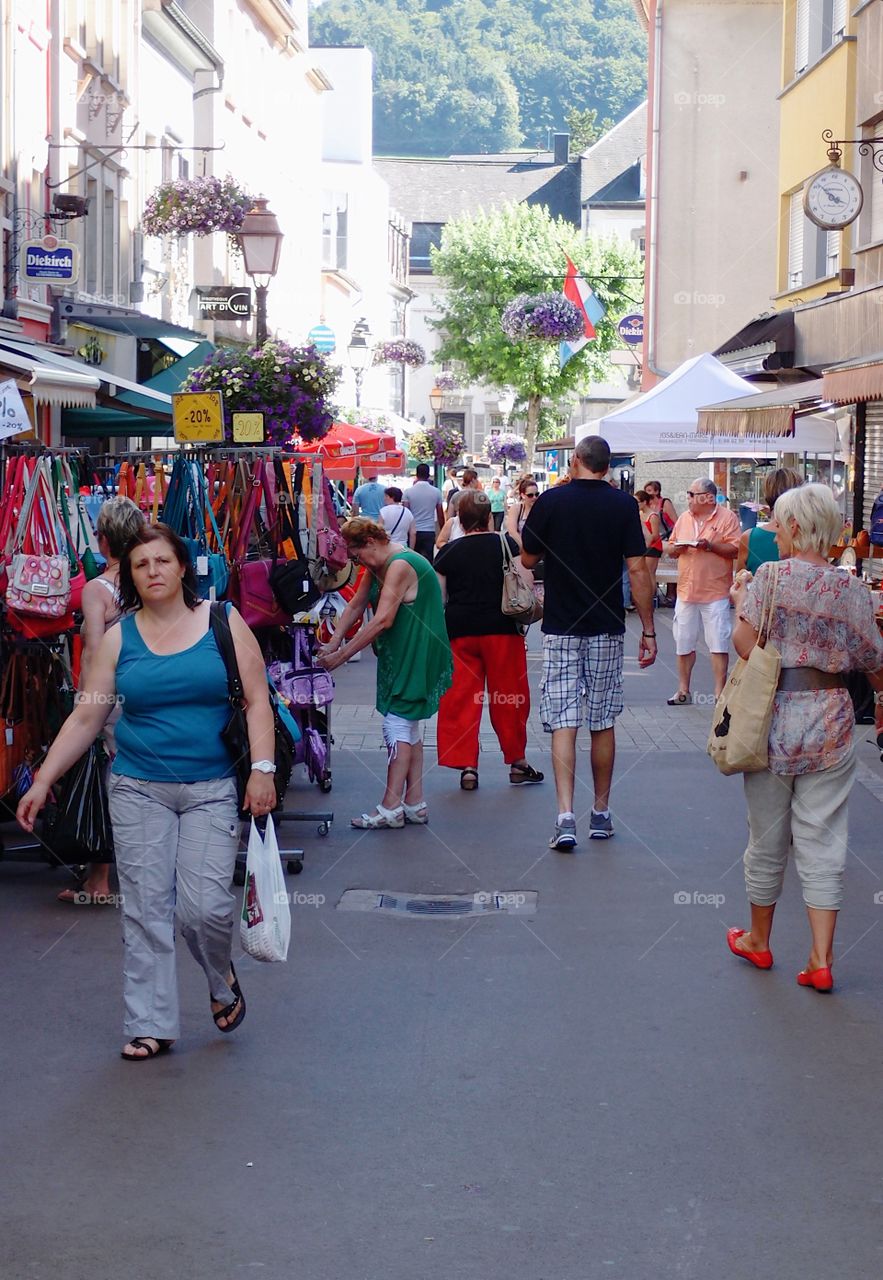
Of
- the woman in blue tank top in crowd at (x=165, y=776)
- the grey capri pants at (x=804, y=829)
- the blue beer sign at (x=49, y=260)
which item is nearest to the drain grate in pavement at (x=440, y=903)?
the grey capri pants at (x=804, y=829)

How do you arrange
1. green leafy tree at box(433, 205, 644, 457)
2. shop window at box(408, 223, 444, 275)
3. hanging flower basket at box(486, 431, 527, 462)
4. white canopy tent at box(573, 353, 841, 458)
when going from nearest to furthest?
white canopy tent at box(573, 353, 841, 458) → hanging flower basket at box(486, 431, 527, 462) → green leafy tree at box(433, 205, 644, 457) → shop window at box(408, 223, 444, 275)

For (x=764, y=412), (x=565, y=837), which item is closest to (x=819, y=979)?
(x=565, y=837)

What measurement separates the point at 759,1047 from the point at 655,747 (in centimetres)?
664

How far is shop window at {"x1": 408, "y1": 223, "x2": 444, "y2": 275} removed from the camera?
9044 cm

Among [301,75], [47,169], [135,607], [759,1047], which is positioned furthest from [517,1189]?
[301,75]

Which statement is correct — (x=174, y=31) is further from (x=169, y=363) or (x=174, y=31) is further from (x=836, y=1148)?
(x=836, y=1148)

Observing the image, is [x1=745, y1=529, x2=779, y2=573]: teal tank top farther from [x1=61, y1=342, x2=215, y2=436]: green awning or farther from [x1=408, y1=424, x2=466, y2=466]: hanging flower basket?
[x1=408, y1=424, x2=466, y2=466]: hanging flower basket

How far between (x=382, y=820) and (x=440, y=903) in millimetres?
1741

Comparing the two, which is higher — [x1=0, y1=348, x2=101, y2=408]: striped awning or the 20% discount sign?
[x1=0, y1=348, x2=101, y2=408]: striped awning

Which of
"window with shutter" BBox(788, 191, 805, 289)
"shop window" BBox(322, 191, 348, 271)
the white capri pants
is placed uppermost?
"shop window" BBox(322, 191, 348, 271)

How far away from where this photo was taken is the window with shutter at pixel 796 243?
25031mm

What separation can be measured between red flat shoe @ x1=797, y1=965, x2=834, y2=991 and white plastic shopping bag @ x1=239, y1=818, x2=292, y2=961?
1966 millimetres

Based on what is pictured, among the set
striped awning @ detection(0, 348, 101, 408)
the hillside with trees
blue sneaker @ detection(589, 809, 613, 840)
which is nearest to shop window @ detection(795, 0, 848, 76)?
striped awning @ detection(0, 348, 101, 408)

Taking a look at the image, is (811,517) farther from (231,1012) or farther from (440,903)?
(231,1012)
